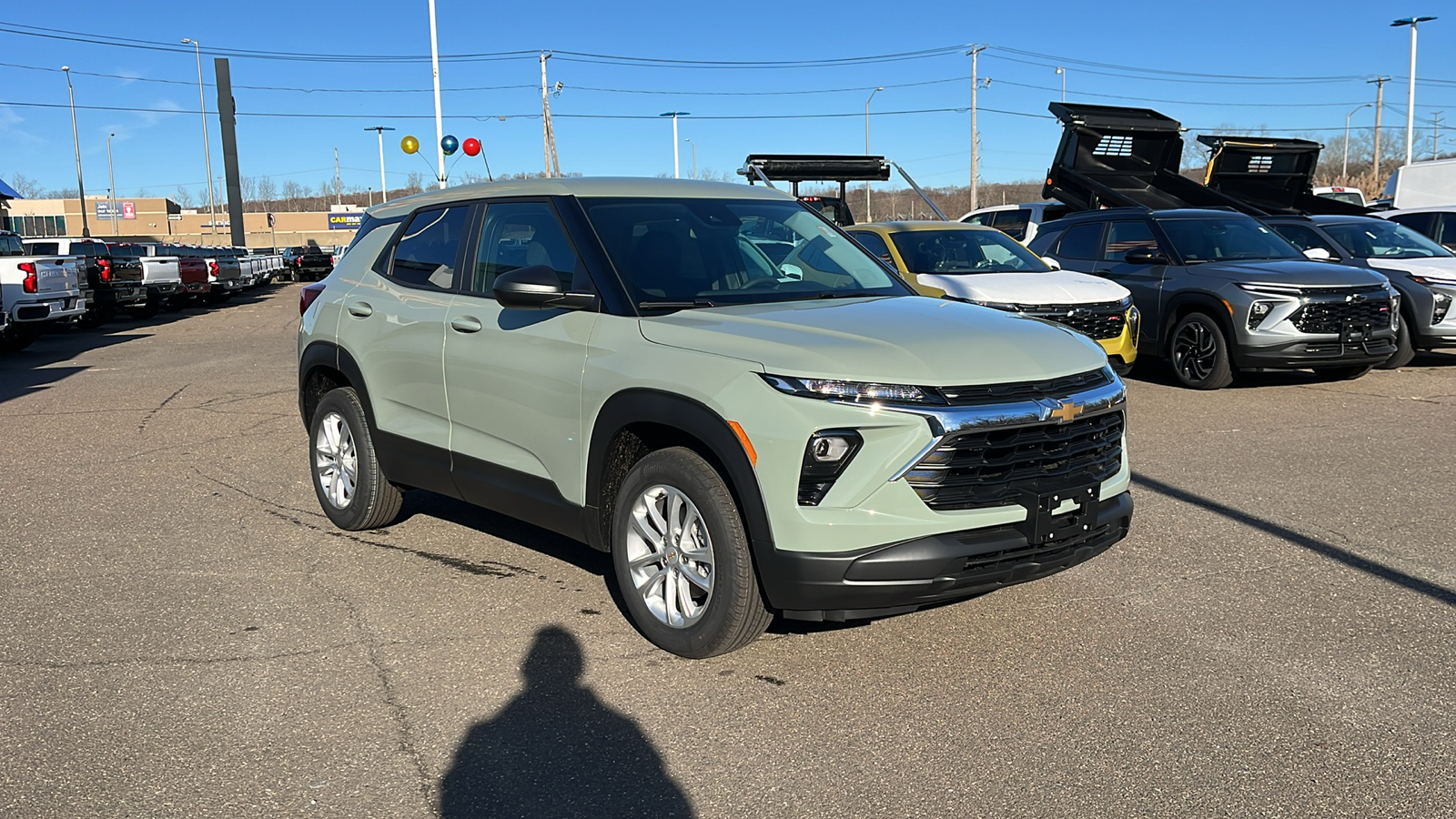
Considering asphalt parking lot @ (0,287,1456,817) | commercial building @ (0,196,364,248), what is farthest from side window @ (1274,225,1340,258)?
commercial building @ (0,196,364,248)

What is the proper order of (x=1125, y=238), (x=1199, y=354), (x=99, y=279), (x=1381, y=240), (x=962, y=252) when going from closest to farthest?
(x=1199, y=354) < (x=962, y=252) < (x=1125, y=238) < (x=1381, y=240) < (x=99, y=279)

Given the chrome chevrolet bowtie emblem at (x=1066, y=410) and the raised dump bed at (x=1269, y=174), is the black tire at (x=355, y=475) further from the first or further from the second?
the raised dump bed at (x=1269, y=174)

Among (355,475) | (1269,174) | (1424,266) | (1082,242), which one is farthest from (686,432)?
(1269,174)

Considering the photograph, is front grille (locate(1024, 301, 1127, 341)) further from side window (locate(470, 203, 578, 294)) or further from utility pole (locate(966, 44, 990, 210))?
utility pole (locate(966, 44, 990, 210))

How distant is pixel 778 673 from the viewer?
432 cm

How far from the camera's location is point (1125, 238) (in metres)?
12.5

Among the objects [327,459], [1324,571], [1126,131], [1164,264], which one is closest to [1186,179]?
[1126,131]

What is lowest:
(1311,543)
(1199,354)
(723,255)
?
(1311,543)

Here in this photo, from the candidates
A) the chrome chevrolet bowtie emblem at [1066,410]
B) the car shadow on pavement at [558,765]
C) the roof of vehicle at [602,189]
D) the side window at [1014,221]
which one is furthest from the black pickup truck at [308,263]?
the chrome chevrolet bowtie emblem at [1066,410]

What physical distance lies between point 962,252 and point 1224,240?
282 centimetres

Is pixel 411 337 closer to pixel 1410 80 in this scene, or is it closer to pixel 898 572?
pixel 898 572

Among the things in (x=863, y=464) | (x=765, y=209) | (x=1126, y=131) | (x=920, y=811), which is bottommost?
(x=920, y=811)

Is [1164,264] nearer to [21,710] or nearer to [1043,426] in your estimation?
[1043,426]

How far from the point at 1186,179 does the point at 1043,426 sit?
14.5 meters
